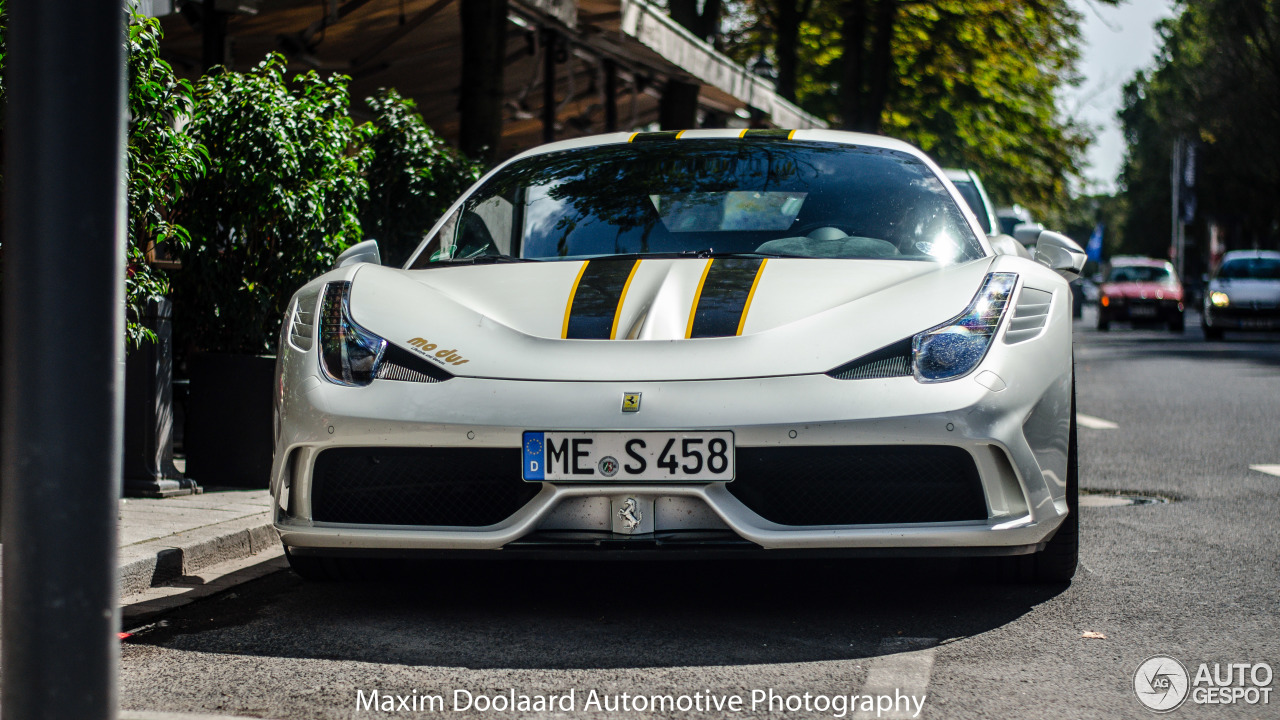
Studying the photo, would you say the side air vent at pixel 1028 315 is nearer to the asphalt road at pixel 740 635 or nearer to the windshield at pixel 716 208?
the windshield at pixel 716 208

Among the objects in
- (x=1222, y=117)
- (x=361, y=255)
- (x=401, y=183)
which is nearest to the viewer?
(x=361, y=255)

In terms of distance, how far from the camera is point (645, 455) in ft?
11.5

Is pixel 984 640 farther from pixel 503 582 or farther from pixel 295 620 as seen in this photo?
pixel 295 620

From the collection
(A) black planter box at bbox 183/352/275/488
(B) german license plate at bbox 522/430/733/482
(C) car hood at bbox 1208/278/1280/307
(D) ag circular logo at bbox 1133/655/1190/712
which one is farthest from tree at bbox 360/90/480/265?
(C) car hood at bbox 1208/278/1280/307

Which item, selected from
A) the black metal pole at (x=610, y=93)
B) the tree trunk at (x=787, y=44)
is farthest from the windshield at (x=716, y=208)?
the tree trunk at (x=787, y=44)

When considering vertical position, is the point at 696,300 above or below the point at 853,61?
below

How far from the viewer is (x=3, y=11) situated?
4.57 metres

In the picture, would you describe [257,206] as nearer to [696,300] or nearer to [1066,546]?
[696,300]

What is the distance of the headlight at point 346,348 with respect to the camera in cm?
380

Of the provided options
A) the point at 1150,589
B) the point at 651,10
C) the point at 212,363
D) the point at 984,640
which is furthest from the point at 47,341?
the point at 651,10

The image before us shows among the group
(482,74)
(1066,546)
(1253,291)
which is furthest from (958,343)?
(1253,291)

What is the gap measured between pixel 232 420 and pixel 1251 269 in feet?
77.4

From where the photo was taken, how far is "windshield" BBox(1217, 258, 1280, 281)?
2581cm

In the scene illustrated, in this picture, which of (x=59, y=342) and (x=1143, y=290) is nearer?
(x=59, y=342)
